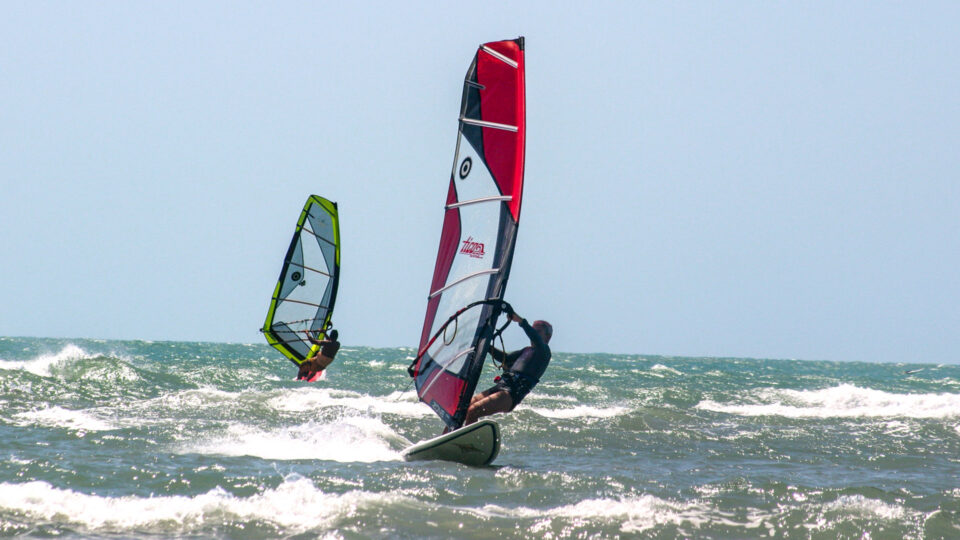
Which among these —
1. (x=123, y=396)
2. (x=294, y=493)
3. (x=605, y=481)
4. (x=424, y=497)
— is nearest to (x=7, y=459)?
(x=294, y=493)

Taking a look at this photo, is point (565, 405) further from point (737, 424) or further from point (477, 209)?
point (477, 209)

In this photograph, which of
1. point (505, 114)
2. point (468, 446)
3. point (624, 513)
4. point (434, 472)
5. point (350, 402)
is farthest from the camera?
point (350, 402)

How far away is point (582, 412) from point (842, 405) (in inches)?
241

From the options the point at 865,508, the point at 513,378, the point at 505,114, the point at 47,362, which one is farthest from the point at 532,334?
the point at 47,362

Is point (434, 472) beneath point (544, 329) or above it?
beneath

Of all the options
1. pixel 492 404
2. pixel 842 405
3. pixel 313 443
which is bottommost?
pixel 313 443

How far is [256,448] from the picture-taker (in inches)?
302

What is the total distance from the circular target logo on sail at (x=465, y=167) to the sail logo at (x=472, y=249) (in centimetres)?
53

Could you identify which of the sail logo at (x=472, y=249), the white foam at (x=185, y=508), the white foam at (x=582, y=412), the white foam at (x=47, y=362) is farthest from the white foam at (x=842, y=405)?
the white foam at (x=47, y=362)

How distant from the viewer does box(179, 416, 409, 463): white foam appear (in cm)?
739

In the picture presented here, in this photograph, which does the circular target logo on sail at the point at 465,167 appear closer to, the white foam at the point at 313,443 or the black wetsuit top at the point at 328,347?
the white foam at the point at 313,443

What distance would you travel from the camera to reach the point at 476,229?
7020 mm

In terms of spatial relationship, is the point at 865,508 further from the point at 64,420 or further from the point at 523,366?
the point at 64,420

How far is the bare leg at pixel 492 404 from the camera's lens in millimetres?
7230
